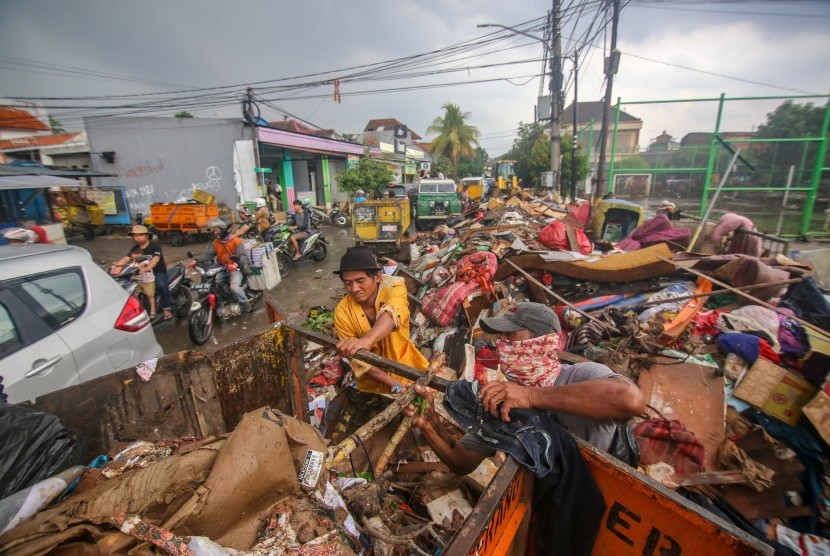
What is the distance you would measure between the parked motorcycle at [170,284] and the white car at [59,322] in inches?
102

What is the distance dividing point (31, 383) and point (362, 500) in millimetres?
2604

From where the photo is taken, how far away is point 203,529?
1148 millimetres

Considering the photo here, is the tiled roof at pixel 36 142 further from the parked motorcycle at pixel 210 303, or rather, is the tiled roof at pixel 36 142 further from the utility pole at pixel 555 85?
the utility pole at pixel 555 85

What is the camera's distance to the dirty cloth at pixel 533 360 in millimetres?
1947

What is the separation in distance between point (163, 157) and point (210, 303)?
47.4ft

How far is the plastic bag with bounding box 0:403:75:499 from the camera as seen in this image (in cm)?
159

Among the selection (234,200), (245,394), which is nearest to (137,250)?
(245,394)

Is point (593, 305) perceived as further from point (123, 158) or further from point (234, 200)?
point (123, 158)

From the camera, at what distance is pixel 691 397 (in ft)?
10.5

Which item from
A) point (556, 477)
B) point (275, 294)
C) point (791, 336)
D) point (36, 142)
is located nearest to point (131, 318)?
point (556, 477)

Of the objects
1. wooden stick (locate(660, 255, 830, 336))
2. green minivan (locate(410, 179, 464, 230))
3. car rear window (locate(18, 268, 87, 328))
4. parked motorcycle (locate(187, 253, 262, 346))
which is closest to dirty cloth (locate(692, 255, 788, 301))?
wooden stick (locate(660, 255, 830, 336))

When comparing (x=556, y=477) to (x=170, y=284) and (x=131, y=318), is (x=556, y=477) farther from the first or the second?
(x=170, y=284)

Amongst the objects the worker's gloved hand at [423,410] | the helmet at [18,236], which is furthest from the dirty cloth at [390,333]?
the helmet at [18,236]

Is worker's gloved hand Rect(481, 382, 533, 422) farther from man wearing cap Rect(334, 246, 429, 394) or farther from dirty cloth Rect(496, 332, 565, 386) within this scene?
man wearing cap Rect(334, 246, 429, 394)
